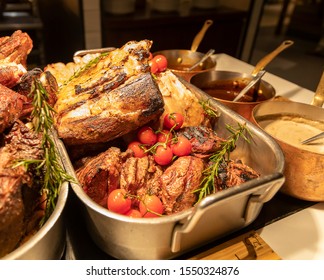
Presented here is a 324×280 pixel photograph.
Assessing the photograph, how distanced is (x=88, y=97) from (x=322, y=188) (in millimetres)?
991

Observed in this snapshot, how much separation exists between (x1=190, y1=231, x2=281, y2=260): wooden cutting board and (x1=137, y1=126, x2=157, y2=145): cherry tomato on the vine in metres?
0.46

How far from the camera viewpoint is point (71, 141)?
118cm

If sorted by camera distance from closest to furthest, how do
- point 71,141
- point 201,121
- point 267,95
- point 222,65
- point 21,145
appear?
point 21,145 < point 71,141 < point 201,121 < point 267,95 < point 222,65

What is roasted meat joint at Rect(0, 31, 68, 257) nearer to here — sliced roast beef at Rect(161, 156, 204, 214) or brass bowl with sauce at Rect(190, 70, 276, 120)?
sliced roast beef at Rect(161, 156, 204, 214)

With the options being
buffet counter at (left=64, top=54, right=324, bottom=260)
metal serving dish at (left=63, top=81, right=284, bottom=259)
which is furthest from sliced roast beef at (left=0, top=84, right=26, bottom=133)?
buffet counter at (left=64, top=54, right=324, bottom=260)

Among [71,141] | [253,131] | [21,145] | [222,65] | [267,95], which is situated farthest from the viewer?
[222,65]

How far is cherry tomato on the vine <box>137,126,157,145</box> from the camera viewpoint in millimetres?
1263

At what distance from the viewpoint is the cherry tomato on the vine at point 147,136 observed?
4.14 ft

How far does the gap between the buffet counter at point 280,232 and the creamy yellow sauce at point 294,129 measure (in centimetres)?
25

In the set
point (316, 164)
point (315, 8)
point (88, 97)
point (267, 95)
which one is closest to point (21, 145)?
point (88, 97)

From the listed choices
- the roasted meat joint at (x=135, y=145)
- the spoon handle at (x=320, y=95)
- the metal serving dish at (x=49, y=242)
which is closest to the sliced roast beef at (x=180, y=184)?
the roasted meat joint at (x=135, y=145)

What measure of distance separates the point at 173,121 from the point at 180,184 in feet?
1.04

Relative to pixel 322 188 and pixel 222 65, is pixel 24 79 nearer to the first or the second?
pixel 322 188

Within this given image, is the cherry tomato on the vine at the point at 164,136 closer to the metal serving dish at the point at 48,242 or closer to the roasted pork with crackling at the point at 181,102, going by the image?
the roasted pork with crackling at the point at 181,102
